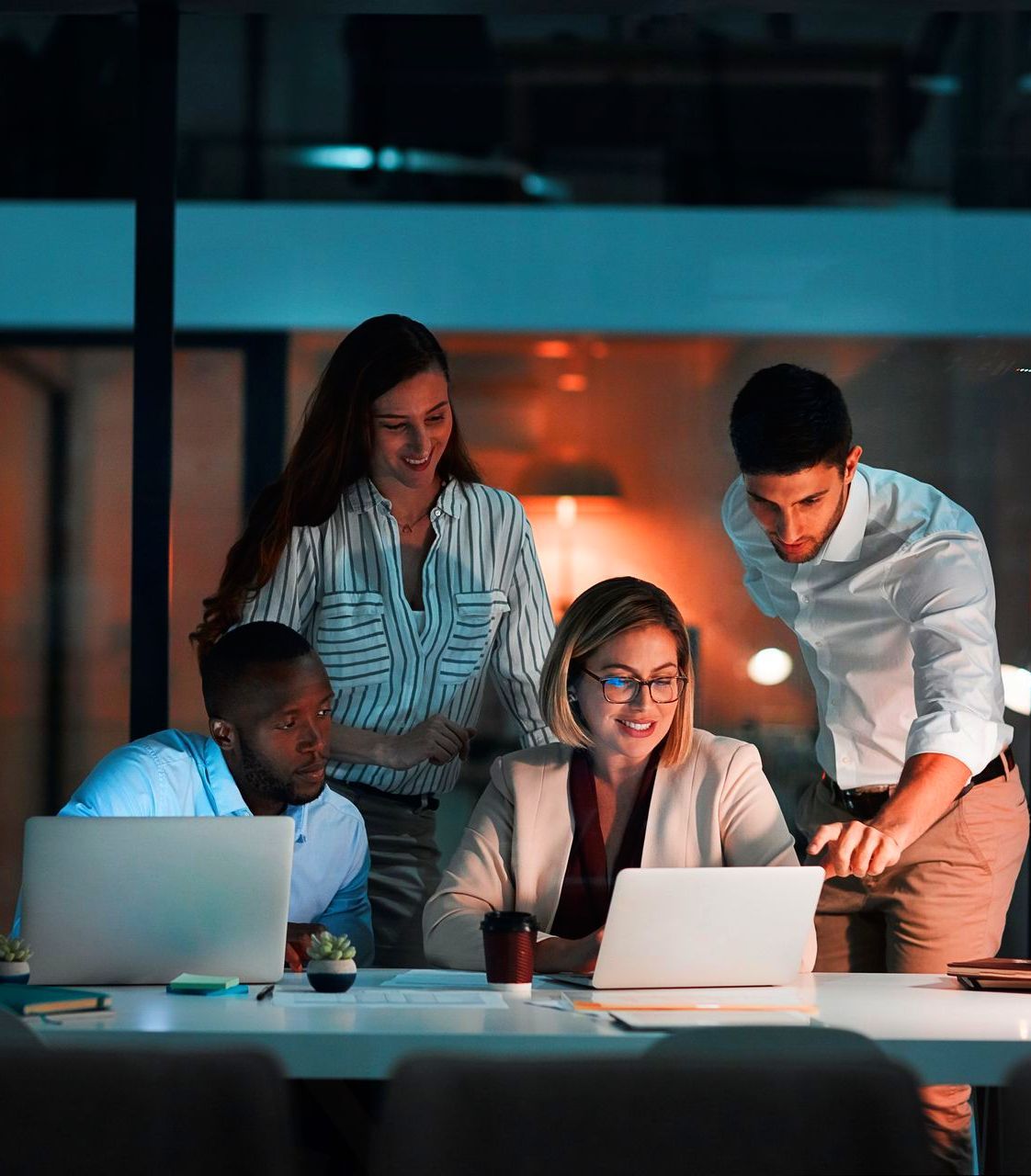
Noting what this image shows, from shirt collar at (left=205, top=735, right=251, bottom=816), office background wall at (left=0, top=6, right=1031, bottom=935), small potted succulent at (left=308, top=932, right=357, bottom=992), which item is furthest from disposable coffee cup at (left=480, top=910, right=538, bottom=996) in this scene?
office background wall at (left=0, top=6, right=1031, bottom=935)

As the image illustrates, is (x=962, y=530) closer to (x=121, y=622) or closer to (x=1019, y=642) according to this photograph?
(x=1019, y=642)

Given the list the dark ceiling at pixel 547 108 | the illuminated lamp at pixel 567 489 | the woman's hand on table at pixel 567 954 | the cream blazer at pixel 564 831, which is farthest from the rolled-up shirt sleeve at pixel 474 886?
the dark ceiling at pixel 547 108

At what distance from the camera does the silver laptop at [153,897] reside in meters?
2.46

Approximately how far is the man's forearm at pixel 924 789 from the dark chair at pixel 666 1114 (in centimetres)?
175

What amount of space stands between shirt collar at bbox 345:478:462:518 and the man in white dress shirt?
72 cm

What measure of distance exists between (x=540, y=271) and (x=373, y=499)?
81cm

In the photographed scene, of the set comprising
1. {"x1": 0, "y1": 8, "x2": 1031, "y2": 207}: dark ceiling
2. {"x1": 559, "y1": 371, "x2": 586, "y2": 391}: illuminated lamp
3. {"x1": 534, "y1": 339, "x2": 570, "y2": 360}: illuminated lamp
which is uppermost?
{"x1": 0, "y1": 8, "x2": 1031, "y2": 207}: dark ceiling

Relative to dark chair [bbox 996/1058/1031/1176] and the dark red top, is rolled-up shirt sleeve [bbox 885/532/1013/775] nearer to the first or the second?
the dark red top

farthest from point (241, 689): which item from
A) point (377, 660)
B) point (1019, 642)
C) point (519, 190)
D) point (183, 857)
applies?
point (1019, 642)

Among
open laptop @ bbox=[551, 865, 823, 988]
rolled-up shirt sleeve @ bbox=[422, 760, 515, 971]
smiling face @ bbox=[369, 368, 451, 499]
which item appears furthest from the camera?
smiling face @ bbox=[369, 368, 451, 499]

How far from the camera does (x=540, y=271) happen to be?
427 centimetres

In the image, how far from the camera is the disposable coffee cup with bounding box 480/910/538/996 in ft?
8.33

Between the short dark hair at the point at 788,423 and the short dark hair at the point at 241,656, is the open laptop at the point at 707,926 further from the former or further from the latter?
the short dark hair at the point at 788,423

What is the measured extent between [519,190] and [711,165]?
569 mm
